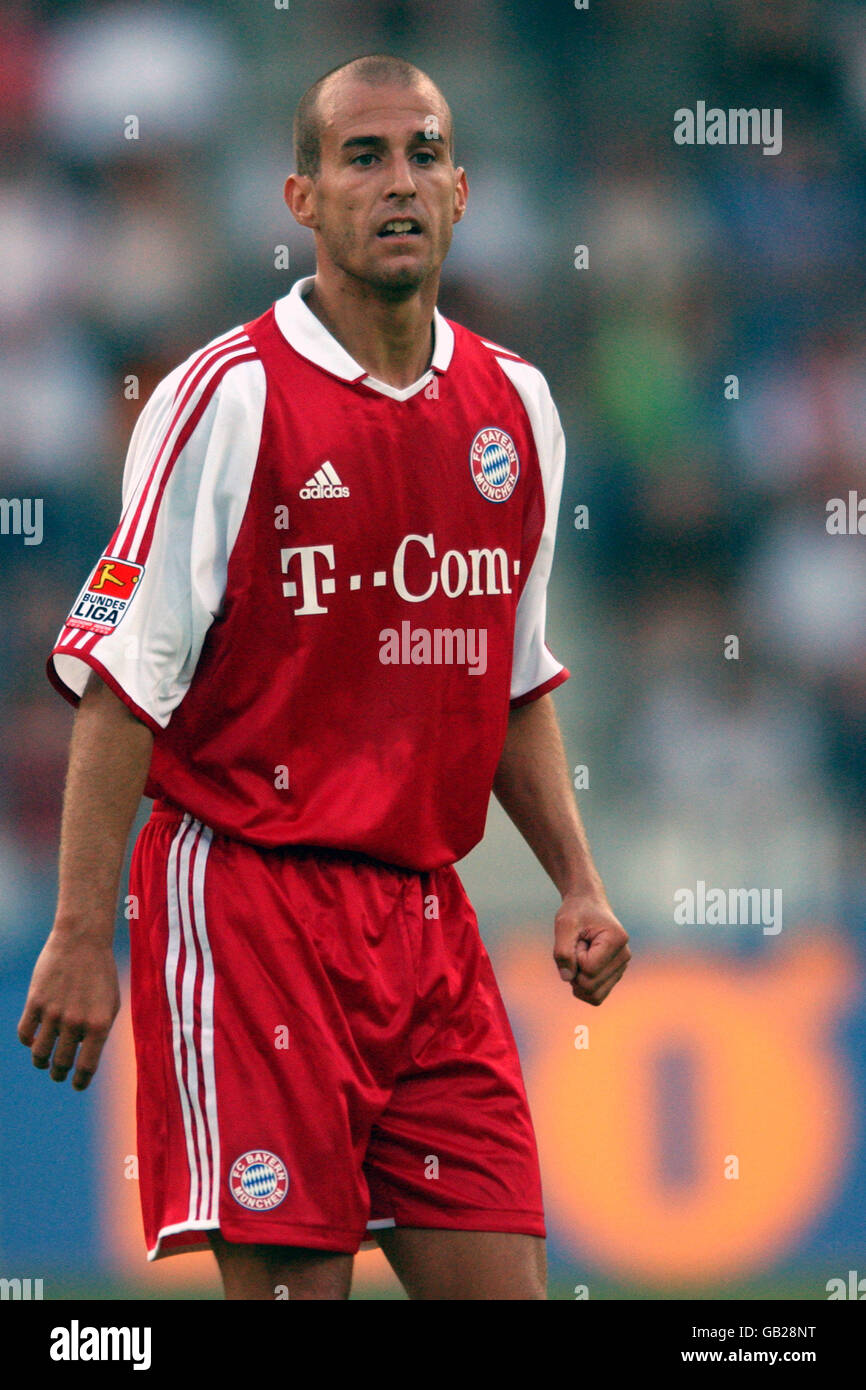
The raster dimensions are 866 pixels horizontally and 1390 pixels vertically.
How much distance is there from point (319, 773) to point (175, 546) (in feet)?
1.26

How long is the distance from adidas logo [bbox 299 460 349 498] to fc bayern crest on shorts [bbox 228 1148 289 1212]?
930 millimetres

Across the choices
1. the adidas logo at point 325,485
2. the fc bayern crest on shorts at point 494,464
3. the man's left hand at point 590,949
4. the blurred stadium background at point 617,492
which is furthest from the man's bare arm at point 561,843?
the blurred stadium background at point 617,492

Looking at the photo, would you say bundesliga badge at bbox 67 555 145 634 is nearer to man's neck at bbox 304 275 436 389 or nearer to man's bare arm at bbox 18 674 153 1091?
man's bare arm at bbox 18 674 153 1091

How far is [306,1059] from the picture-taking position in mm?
2596

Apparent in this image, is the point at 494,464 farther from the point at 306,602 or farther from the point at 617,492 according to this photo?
the point at 617,492

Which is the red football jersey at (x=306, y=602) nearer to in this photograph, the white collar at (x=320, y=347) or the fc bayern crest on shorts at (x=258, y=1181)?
the white collar at (x=320, y=347)

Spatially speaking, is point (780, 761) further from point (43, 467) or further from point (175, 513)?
point (175, 513)

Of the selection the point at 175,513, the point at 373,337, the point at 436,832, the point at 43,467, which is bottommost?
the point at 436,832

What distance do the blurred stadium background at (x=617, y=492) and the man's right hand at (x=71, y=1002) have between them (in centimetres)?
182

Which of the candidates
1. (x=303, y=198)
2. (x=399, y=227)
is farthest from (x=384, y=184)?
(x=303, y=198)

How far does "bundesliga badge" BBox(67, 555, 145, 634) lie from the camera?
2582 mm
